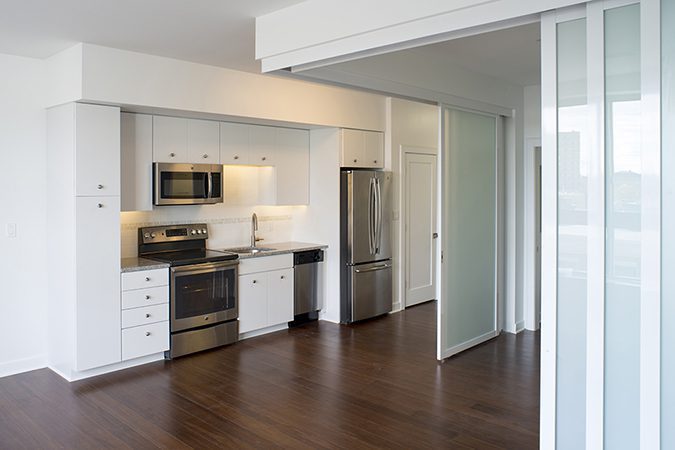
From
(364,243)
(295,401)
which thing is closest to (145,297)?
(295,401)

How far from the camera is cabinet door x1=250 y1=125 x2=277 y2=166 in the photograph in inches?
229

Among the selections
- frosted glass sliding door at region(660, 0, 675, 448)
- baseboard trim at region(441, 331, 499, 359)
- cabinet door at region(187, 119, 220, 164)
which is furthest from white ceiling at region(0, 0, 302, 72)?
baseboard trim at region(441, 331, 499, 359)

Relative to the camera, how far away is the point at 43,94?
471 cm

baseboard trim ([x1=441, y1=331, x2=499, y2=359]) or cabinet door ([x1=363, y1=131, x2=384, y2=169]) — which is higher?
cabinet door ([x1=363, y1=131, x2=384, y2=169])

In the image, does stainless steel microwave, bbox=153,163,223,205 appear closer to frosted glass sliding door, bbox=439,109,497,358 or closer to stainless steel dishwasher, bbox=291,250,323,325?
stainless steel dishwasher, bbox=291,250,323,325

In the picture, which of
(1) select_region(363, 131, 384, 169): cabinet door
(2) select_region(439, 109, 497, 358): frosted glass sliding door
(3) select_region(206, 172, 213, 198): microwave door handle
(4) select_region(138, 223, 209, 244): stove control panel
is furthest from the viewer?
(1) select_region(363, 131, 384, 169): cabinet door

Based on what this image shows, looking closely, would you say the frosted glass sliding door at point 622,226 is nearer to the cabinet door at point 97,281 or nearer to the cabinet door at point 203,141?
the cabinet door at point 97,281

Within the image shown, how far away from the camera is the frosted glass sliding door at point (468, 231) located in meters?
4.95

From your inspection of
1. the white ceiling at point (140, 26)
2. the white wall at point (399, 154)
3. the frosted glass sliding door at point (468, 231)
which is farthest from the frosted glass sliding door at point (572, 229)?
the white wall at point (399, 154)

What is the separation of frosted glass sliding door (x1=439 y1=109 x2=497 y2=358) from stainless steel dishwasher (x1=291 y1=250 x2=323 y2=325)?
1804 mm

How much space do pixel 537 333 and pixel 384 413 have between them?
111 inches

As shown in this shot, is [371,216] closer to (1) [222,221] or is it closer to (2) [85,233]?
(1) [222,221]

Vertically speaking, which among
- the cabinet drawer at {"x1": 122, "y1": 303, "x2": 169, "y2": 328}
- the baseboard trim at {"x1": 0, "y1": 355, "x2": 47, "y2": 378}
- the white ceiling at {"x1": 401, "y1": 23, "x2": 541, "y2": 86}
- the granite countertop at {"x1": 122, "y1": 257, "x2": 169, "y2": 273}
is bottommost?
the baseboard trim at {"x1": 0, "y1": 355, "x2": 47, "y2": 378}

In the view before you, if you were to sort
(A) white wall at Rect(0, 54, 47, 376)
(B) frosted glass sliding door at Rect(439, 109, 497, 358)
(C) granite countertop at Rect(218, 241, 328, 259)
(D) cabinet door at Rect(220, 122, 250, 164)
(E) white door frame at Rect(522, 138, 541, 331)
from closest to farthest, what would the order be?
(A) white wall at Rect(0, 54, 47, 376)
(B) frosted glass sliding door at Rect(439, 109, 497, 358)
(D) cabinet door at Rect(220, 122, 250, 164)
(C) granite countertop at Rect(218, 241, 328, 259)
(E) white door frame at Rect(522, 138, 541, 331)
